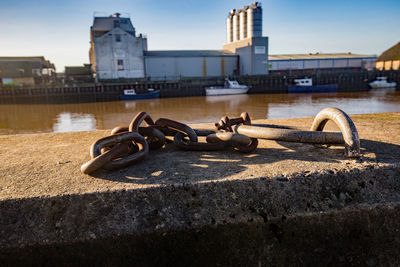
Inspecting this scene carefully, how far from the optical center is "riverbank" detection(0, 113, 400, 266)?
1855 mm

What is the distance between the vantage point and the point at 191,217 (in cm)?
194

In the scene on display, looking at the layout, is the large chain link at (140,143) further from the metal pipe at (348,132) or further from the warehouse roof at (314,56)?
the warehouse roof at (314,56)

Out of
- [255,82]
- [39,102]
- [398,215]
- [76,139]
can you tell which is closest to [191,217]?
[398,215]

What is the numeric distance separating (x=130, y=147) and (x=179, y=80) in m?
42.0

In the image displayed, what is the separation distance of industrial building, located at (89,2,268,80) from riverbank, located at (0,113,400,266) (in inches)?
1752

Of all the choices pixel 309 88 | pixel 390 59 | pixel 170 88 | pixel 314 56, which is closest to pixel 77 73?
pixel 170 88

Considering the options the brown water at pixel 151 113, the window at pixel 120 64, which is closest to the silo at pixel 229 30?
the window at pixel 120 64

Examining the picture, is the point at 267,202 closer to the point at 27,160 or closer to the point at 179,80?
the point at 27,160

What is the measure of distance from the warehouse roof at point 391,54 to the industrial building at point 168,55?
34254 mm

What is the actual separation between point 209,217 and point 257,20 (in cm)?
5185

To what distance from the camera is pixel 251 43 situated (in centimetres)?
4775

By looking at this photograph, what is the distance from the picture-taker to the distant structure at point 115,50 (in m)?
42.9

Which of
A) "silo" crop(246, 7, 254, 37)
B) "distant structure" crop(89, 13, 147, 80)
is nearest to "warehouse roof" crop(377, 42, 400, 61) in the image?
"silo" crop(246, 7, 254, 37)

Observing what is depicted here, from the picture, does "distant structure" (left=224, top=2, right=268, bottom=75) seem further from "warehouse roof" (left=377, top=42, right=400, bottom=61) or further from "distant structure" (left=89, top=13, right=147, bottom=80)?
"warehouse roof" (left=377, top=42, right=400, bottom=61)
